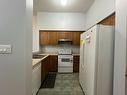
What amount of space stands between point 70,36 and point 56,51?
3.62 ft

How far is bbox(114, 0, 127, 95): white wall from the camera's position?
7.20ft

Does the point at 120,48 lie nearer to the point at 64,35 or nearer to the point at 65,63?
the point at 65,63

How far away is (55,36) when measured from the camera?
715cm

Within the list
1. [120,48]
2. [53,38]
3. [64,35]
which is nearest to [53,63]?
[53,38]

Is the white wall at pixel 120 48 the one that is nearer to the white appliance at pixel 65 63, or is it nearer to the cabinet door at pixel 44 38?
the white appliance at pixel 65 63

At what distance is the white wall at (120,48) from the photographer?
2.19 meters

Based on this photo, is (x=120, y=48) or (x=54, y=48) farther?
(x=54, y=48)

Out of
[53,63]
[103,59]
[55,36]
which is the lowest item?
[53,63]

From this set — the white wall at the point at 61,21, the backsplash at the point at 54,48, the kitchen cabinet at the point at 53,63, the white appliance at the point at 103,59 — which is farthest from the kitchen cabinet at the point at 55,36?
the white appliance at the point at 103,59

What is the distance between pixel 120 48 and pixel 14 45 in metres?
→ 1.60

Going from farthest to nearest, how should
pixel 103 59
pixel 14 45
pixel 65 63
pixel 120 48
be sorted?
pixel 65 63
pixel 103 59
pixel 120 48
pixel 14 45

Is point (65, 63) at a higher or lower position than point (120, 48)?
lower

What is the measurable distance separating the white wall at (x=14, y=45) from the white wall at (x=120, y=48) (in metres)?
1.43

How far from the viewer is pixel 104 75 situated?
8.88 ft
